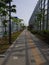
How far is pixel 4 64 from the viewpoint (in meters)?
10.5

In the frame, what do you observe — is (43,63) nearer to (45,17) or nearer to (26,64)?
(26,64)

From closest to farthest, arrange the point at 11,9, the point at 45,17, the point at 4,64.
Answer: the point at 4,64 < the point at 11,9 < the point at 45,17

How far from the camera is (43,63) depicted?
10.9 m

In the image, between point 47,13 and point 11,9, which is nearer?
point 11,9

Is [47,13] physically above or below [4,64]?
above

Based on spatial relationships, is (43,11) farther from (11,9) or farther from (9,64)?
(9,64)

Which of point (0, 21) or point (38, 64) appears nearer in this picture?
point (38, 64)

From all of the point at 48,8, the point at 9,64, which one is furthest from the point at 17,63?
the point at 48,8

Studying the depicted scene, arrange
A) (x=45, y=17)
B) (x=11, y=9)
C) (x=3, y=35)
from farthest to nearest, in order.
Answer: (x=45, y=17) → (x=3, y=35) → (x=11, y=9)

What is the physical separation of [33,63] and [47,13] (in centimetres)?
2510

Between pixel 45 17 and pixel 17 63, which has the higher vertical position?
pixel 45 17

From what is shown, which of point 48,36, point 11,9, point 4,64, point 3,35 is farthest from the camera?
point 3,35

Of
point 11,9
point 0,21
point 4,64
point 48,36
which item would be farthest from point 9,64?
point 0,21

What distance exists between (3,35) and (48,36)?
12042 mm
